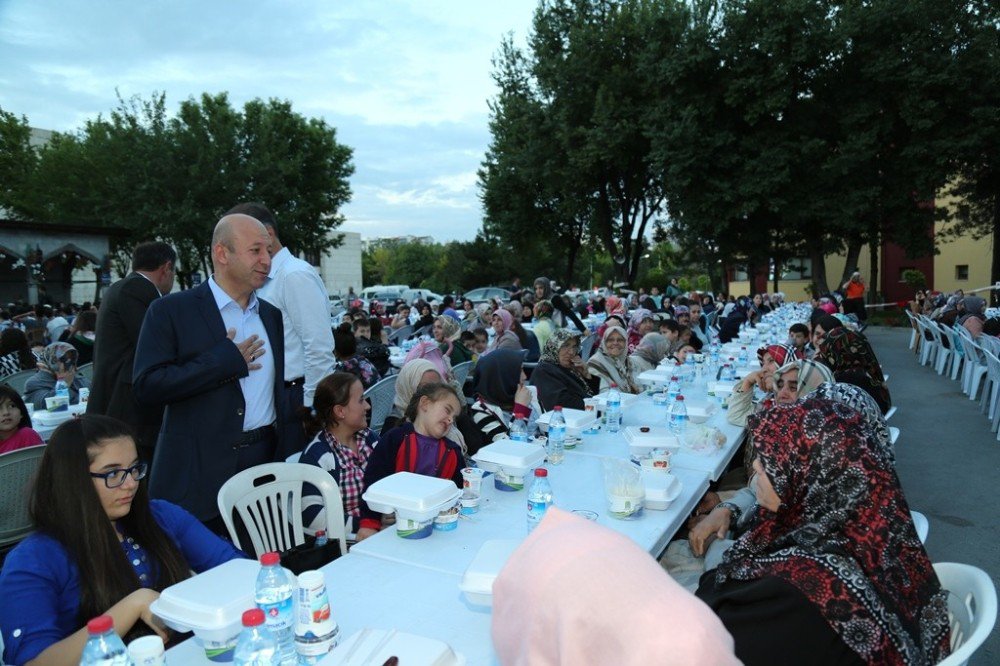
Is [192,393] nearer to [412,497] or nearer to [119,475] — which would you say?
[119,475]

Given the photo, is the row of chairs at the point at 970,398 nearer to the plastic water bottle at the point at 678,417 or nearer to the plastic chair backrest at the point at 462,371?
the plastic water bottle at the point at 678,417

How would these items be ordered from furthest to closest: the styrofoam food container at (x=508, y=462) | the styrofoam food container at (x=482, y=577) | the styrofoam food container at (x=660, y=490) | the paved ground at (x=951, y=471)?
the paved ground at (x=951, y=471), the styrofoam food container at (x=508, y=462), the styrofoam food container at (x=660, y=490), the styrofoam food container at (x=482, y=577)

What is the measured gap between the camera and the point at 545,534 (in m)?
1.06

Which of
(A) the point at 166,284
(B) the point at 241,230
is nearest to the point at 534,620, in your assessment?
(B) the point at 241,230

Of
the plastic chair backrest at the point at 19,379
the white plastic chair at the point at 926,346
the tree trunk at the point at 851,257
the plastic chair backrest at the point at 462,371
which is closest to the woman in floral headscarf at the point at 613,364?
the plastic chair backrest at the point at 462,371

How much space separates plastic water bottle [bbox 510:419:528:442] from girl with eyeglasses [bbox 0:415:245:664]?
191 cm

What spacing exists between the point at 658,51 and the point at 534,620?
21451 mm

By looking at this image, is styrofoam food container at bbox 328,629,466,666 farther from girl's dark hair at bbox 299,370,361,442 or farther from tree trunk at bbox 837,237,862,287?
tree trunk at bbox 837,237,862,287

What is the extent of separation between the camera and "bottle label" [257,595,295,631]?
1565mm

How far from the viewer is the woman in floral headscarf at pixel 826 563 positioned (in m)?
1.64

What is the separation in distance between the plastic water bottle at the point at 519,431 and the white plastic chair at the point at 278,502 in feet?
3.63

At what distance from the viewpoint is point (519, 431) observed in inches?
147

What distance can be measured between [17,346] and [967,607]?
335 inches

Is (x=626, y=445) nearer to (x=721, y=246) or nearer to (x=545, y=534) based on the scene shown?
(x=545, y=534)
